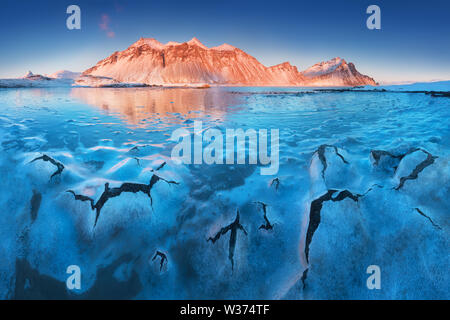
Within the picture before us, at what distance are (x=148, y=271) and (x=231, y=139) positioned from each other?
360 centimetres

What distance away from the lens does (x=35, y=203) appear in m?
2.34

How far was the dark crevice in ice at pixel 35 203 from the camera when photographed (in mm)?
2213

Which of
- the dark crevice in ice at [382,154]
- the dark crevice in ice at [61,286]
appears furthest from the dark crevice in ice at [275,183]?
the dark crevice in ice at [61,286]

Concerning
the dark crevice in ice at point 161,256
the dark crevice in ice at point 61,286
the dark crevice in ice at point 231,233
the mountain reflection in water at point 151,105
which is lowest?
the dark crevice in ice at point 61,286

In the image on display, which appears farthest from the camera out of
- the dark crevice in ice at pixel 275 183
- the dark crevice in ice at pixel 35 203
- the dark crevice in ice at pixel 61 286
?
the dark crevice in ice at pixel 275 183

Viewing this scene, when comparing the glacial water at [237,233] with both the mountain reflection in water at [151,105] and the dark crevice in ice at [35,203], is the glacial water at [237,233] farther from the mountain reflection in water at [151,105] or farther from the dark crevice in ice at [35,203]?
the mountain reflection in water at [151,105]

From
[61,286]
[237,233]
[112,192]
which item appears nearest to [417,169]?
[237,233]

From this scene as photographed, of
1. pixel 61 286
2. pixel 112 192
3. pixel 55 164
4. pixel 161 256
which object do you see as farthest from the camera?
pixel 55 164

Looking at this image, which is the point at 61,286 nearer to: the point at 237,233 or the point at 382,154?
the point at 237,233

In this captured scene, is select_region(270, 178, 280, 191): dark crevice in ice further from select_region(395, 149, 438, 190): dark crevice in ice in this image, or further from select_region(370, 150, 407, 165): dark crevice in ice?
select_region(370, 150, 407, 165): dark crevice in ice

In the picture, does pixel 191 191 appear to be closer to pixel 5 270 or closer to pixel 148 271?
pixel 148 271

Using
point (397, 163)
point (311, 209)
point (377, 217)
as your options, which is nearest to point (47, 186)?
point (311, 209)

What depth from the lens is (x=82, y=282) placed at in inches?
69.6

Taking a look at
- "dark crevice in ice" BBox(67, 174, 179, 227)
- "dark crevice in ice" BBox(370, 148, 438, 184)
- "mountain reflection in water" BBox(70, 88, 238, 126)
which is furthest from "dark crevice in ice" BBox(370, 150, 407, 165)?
"mountain reflection in water" BBox(70, 88, 238, 126)
